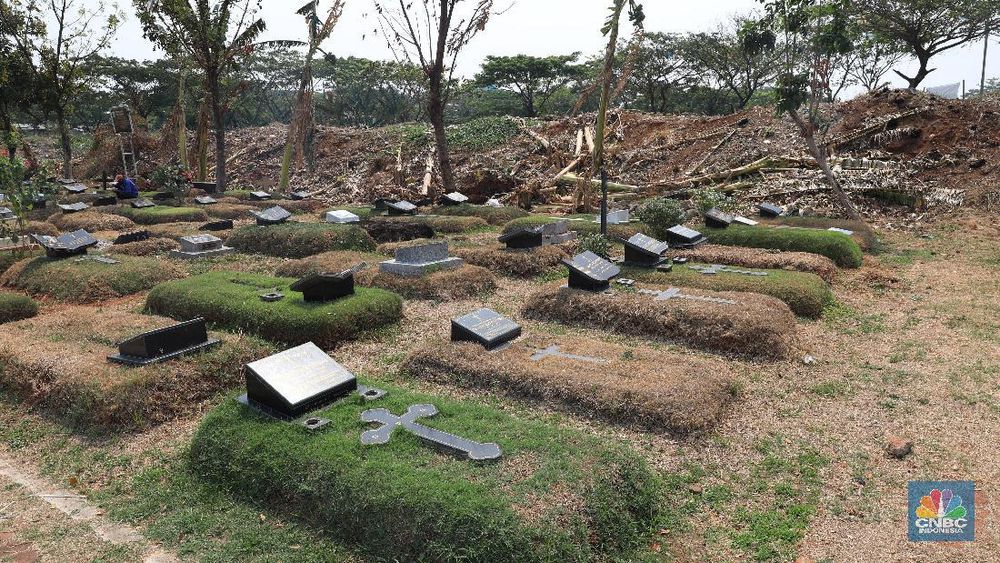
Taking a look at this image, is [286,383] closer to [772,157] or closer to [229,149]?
[772,157]

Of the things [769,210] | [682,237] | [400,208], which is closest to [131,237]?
[400,208]

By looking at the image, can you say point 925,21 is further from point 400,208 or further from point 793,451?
point 793,451

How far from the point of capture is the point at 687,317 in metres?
8.60

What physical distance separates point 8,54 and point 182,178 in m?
8.91

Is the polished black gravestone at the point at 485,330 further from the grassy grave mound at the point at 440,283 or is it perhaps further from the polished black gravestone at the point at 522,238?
the polished black gravestone at the point at 522,238

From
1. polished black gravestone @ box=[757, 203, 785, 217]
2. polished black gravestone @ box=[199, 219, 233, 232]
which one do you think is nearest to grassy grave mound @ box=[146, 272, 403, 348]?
polished black gravestone @ box=[199, 219, 233, 232]

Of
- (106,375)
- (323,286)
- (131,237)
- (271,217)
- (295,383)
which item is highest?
(271,217)

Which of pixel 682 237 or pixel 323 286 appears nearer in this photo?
A: pixel 323 286

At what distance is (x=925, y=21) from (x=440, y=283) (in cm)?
2894

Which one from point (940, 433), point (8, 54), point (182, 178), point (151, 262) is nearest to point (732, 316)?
point (940, 433)

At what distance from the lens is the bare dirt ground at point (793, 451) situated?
432 centimetres

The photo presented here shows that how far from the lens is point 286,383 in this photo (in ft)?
17.9

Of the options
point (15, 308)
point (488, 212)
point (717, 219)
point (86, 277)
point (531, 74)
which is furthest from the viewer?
point (531, 74)

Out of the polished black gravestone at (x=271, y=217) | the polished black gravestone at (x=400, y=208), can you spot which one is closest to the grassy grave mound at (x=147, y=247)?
the polished black gravestone at (x=271, y=217)
